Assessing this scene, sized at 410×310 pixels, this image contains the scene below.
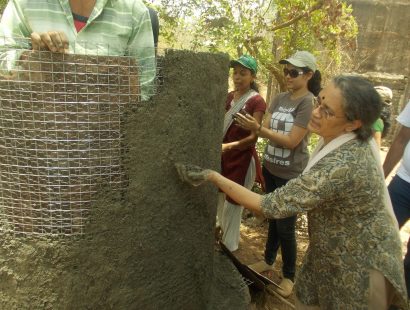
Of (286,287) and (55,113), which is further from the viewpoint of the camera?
(286,287)

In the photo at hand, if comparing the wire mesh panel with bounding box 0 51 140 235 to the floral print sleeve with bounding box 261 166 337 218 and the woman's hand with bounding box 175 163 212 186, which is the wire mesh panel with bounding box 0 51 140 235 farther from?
the floral print sleeve with bounding box 261 166 337 218

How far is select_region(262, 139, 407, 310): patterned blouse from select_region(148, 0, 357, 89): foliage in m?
3.66

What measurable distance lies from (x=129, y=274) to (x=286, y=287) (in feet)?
6.25

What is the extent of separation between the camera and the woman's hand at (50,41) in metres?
1.50

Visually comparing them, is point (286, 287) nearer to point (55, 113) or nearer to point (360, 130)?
point (360, 130)

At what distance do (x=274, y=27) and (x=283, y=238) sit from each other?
3.33 m

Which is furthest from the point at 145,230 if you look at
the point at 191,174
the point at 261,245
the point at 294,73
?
the point at 261,245

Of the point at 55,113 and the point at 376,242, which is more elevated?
the point at 55,113

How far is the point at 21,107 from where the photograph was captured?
163 centimetres

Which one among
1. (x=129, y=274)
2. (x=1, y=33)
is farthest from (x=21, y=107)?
(x=129, y=274)

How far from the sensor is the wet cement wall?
175 centimetres

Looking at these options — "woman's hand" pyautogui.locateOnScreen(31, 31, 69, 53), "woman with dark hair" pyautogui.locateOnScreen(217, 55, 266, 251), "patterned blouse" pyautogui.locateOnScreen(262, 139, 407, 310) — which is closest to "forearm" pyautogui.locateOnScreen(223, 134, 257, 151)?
"woman with dark hair" pyautogui.locateOnScreen(217, 55, 266, 251)

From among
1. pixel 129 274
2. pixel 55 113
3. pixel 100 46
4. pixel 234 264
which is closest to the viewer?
pixel 55 113

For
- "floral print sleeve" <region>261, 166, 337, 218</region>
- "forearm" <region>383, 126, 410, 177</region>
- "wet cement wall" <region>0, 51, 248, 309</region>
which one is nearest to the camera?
"wet cement wall" <region>0, 51, 248, 309</region>
